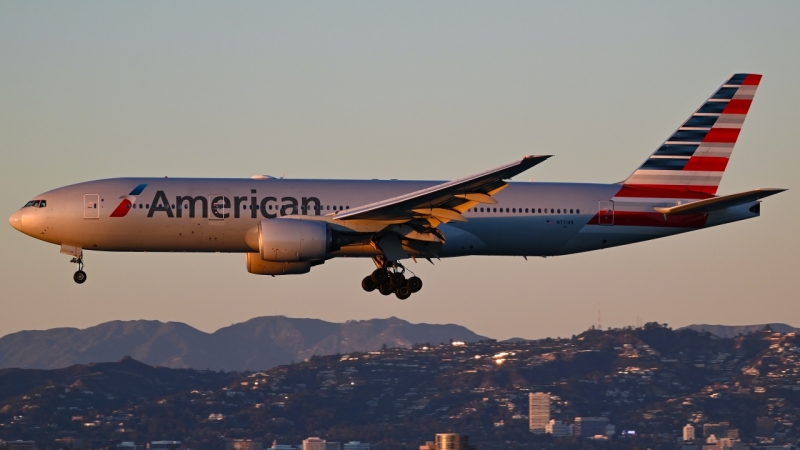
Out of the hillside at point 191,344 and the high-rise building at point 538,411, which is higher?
the hillside at point 191,344

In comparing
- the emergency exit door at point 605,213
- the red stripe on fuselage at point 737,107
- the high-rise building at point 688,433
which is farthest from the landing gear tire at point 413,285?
the high-rise building at point 688,433

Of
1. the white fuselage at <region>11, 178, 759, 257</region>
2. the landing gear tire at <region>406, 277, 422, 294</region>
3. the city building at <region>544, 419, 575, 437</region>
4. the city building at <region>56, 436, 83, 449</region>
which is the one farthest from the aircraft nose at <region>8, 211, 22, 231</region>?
the city building at <region>544, 419, 575, 437</region>

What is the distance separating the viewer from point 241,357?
600 feet

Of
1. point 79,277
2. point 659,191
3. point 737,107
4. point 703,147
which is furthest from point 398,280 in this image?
point 737,107

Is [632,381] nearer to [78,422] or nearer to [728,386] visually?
[728,386]

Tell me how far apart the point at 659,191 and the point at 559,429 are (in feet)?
121

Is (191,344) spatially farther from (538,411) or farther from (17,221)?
(17,221)

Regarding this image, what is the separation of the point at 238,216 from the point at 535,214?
11.2 m

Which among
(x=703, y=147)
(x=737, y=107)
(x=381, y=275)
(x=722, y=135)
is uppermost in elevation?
(x=737, y=107)

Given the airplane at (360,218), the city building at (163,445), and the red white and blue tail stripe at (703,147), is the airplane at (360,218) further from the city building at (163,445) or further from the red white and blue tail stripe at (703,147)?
the city building at (163,445)

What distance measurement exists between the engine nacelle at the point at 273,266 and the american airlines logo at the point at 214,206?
258 centimetres

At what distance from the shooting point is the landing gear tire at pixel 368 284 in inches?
1795

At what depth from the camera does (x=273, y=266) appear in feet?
150

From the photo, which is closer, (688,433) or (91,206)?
(91,206)
